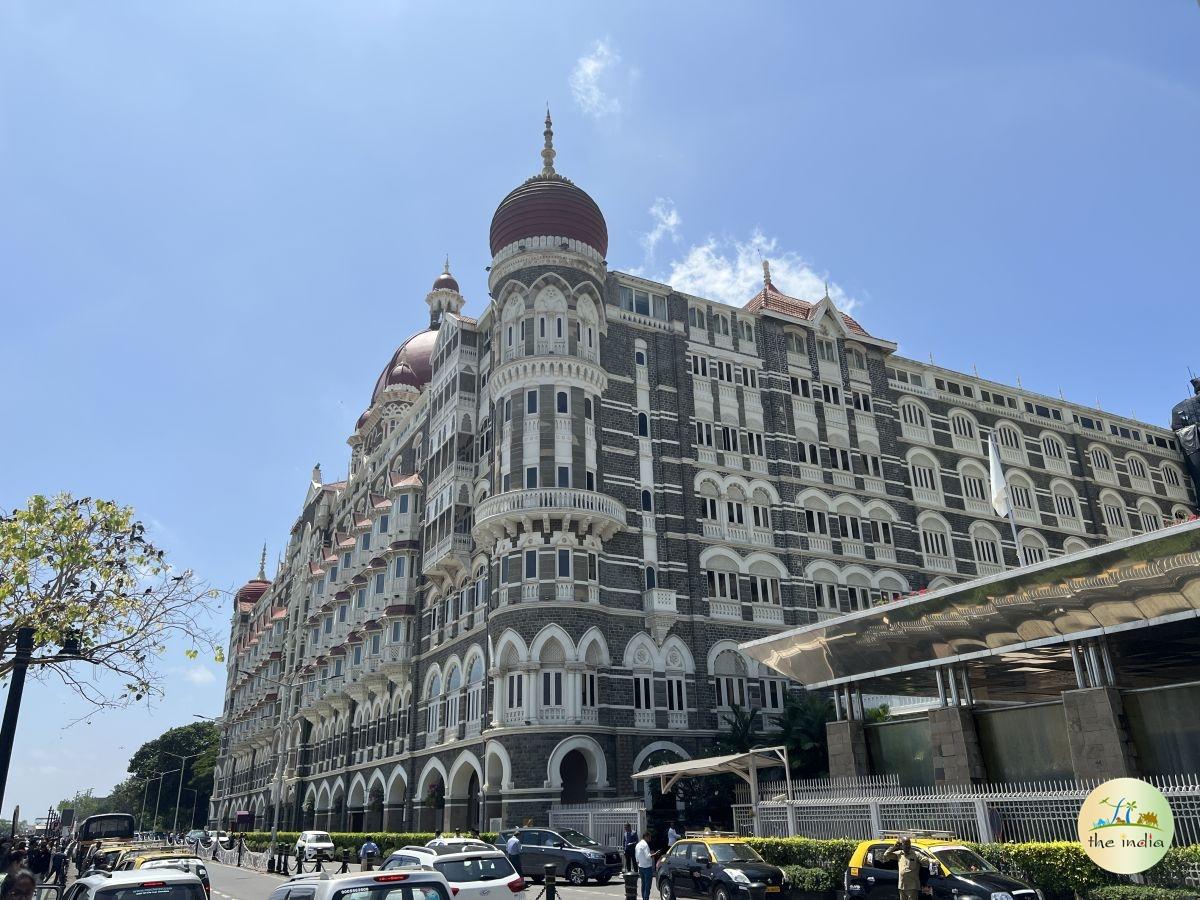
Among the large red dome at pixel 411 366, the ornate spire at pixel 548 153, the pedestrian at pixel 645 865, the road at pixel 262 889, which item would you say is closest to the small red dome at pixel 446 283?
the large red dome at pixel 411 366

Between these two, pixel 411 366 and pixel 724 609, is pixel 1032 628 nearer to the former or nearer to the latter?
pixel 724 609

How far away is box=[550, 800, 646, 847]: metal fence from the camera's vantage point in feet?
99.5

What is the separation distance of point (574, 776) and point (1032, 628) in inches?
910

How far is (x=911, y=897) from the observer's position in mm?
14695

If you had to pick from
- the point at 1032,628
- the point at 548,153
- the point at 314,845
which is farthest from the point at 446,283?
the point at 1032,628

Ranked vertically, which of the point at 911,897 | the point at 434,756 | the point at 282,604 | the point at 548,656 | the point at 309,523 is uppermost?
the point at 309,523

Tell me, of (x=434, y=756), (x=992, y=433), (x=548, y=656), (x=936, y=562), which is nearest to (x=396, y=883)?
(x=548, y=656)

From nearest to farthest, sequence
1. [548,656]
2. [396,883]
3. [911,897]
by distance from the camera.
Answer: [396,883], [911,897], [548,656]

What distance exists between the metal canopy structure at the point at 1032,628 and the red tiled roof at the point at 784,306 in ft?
86.3

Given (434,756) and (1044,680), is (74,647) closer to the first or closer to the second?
(1044,680)

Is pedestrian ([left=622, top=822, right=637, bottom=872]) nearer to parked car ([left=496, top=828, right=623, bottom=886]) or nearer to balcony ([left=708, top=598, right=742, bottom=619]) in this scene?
parked car ([left=496, top=828, right=623, bottom=886])

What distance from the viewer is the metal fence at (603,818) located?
99.5 ft

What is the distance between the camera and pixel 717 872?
64.8ft

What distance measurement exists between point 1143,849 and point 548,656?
26.4 meters
